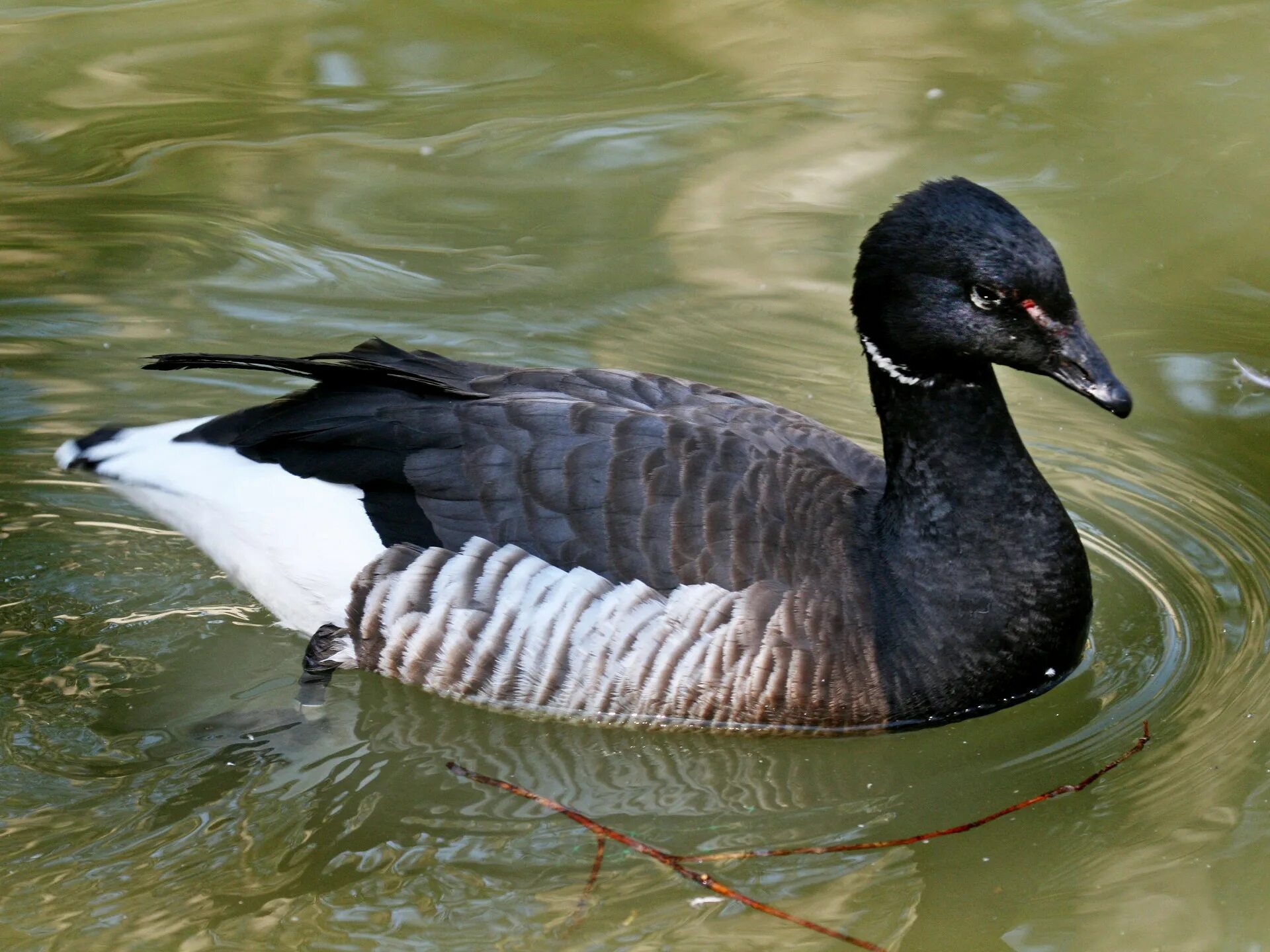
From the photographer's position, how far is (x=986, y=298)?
189 inches

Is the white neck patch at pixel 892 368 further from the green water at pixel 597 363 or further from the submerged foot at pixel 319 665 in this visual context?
the submerged foot at pixel 319 665

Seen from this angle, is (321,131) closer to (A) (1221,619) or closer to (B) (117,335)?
(B) (117,335)

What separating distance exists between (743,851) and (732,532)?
1.00m

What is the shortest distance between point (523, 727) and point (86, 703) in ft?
4.81

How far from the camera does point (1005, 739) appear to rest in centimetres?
507

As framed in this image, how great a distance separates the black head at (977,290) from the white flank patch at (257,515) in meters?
1.94

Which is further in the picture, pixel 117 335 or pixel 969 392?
pixel 117 335

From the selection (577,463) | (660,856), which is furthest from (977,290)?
(660,856)

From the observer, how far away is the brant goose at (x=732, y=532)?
491cm

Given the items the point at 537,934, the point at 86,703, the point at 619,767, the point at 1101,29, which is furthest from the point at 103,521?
the point at 1101,29

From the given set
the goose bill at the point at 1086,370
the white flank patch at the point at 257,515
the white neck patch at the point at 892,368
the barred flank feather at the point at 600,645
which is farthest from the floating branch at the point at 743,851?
the white neck patch at the point at 892,368

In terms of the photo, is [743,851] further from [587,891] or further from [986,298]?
[986,298]

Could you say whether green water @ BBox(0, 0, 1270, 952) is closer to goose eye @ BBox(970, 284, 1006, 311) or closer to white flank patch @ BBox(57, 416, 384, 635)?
white flank patch @ BBox(57, 416, 384, 635)

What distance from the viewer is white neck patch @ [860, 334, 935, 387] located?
5098mm
